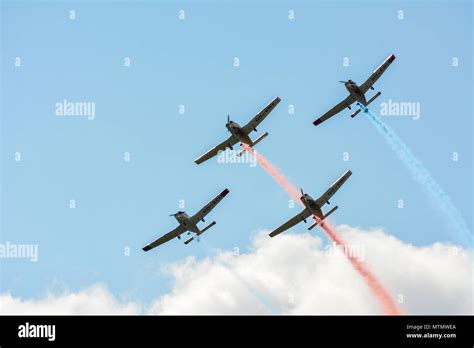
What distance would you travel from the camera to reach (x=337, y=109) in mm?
133375

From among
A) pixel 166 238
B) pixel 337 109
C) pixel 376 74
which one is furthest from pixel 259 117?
pixel 166 238

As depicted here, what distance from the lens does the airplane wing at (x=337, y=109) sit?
428 feet

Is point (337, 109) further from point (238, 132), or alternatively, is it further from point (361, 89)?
point (238, 132)

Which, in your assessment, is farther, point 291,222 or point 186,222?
point 291,222

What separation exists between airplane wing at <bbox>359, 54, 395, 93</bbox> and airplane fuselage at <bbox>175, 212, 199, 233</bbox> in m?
26.1

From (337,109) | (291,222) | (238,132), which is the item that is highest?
(337,109)

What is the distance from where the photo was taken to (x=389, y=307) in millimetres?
116812

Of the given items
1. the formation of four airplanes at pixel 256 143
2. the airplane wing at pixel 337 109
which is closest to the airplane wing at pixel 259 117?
the formation of four airplanes at pixel 256 143

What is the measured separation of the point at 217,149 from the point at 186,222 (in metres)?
11.3

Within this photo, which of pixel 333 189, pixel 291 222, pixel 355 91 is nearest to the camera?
pixel 333 189
